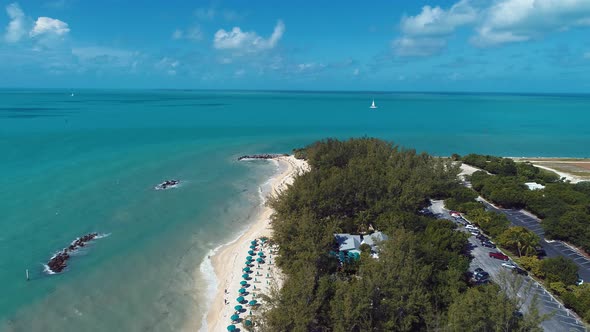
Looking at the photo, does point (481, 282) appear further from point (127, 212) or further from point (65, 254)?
point (127, 212)

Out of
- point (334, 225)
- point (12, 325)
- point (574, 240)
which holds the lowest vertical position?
point (12, 325)

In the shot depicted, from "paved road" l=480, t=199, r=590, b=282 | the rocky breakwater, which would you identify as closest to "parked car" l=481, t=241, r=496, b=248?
"paved road" l=480, t=199, r=590, b=282

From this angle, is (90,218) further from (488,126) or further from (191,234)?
(488,126)

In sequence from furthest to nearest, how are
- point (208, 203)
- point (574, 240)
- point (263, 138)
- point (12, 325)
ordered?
point (263, 138) < point (208, 203) < point (574, 240) < point (12, 325)

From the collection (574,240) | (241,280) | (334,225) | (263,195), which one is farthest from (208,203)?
(574,240)

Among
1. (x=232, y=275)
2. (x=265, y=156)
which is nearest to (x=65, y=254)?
(x=232, y=275)

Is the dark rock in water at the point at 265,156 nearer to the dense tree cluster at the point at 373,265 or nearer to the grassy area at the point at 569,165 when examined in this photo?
the dense tree cluster at the point at 373,265

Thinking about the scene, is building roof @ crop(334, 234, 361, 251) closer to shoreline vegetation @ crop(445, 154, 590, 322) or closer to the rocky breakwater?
shoreline vegetation @ crop(445, 154, 590, 322)
